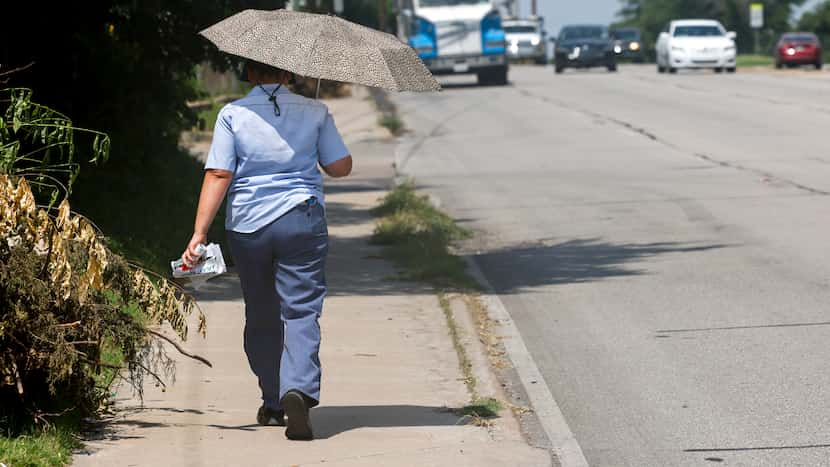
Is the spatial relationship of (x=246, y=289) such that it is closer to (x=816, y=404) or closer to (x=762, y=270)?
(x=816, y=404)

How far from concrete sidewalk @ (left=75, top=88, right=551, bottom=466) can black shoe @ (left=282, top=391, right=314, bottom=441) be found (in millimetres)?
44

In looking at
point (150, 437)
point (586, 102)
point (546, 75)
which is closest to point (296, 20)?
point (150, 437)

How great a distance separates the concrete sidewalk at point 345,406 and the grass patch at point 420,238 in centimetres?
55

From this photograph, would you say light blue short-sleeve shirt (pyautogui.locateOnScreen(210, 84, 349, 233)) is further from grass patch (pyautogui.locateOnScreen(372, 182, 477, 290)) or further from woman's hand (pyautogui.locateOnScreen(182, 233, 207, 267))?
grass patch (pyautogui.locateOnScreen(372, 182, 477, 290))

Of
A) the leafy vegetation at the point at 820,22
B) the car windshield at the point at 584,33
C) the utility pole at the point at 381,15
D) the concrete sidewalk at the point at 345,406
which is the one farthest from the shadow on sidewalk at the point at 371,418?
the leafy vegetation at the point at 820,22

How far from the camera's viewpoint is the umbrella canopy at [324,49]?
21.7 feet

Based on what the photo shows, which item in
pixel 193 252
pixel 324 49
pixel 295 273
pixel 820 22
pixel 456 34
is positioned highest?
pixel 324 49

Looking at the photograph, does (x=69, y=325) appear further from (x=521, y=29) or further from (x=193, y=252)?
(x=521, y=29)

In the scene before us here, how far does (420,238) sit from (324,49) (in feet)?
23.9

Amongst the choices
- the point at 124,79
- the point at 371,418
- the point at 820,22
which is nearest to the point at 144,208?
the point at 124,79

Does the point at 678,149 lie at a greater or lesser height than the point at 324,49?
lesser

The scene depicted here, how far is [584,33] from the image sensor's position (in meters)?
55.8

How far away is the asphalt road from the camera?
7333mm

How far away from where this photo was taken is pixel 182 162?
17.5 metres
